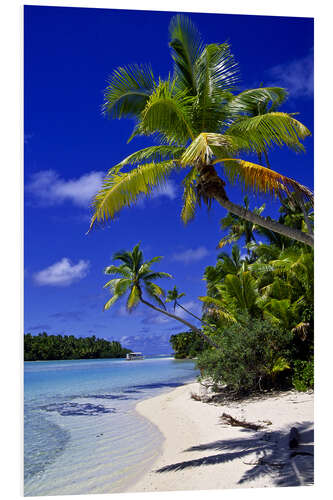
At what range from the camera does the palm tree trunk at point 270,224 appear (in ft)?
11.1

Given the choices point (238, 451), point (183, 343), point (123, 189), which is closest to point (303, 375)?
point (238, 451)

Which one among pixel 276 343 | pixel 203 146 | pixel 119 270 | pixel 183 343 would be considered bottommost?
pixel 183 343

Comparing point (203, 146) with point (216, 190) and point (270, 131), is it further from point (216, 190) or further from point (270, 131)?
point (270, 131)

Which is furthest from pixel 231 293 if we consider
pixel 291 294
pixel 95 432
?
pixel 95 432

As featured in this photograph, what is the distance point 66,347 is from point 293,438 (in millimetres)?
14726

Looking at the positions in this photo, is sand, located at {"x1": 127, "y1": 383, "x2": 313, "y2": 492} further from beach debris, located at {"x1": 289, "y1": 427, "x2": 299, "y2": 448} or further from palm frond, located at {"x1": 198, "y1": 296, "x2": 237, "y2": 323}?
palm frond, located at {"x1": 198, "y1": 296, "x2": 237, "y2": 323}

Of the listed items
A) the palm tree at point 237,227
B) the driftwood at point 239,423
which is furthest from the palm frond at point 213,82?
the palm tree at point 237,227

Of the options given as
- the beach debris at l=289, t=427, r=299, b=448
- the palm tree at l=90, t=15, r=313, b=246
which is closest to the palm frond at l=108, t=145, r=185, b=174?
the palm tree at l=90, t=15, r=313, b=246

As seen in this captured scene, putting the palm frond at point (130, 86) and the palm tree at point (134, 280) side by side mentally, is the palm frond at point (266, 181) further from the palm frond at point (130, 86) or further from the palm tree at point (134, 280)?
the palm tree at point (134, 280)

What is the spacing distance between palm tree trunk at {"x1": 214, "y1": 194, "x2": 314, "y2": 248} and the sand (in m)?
2.07

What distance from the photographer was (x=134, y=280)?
1261cm

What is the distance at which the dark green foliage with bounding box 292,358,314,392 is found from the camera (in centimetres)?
694

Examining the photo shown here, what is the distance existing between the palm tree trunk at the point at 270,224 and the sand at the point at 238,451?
2.07 m

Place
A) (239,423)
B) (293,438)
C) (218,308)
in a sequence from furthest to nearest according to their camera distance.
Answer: (218,308)
(239,423)
(293,438)
